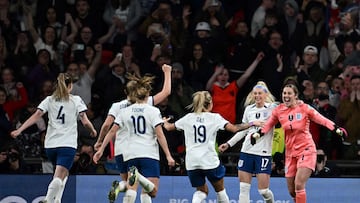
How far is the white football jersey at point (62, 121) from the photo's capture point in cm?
2120

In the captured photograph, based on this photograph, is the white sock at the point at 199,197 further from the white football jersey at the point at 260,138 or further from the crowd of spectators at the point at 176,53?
the crowd of spectators at the point at 176,53

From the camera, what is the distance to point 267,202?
2130cm

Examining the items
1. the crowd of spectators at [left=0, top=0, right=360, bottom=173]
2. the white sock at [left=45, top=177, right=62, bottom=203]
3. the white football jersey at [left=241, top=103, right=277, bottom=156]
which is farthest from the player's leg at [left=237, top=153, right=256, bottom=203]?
the white sock at [left=45, top=177, right=62, bottom=203]

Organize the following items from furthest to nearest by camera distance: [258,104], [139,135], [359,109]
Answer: [359,109] < [258,104] < [139,135]

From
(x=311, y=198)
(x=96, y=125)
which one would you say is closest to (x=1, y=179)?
(x=96, y=125)

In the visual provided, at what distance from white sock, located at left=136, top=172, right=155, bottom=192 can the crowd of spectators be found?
142 inches

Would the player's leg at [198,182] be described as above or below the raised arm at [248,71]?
below

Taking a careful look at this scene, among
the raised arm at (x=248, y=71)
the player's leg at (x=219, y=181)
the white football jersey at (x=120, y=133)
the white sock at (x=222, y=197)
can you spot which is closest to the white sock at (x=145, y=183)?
the white football jersey at (x=120, y=133)

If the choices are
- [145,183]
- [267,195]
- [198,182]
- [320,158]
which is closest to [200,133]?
[198,182]

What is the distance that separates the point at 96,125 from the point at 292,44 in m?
4.10

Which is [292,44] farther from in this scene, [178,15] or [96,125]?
[96,125]

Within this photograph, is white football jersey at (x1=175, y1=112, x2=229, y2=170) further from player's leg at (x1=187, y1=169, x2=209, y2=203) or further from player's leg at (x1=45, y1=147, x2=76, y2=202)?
player's leg at (x1=45, y1=147, x2=76, y2=202)

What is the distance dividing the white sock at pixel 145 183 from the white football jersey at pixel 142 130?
33cm

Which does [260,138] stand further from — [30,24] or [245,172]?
[30,24]
